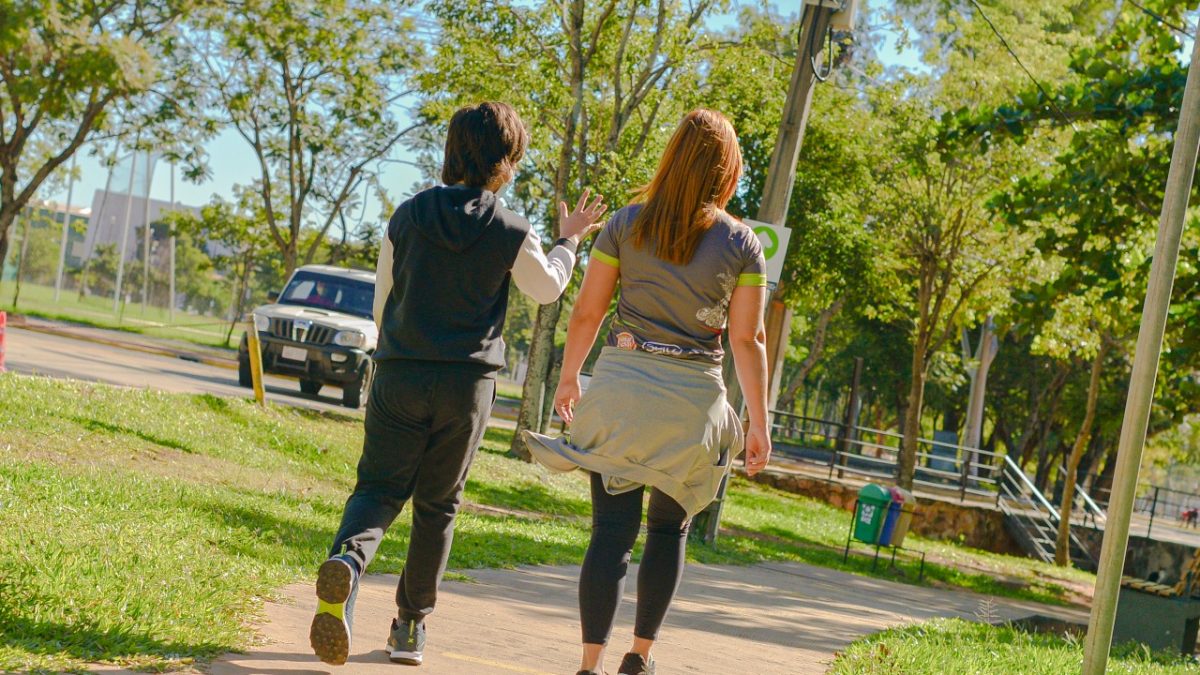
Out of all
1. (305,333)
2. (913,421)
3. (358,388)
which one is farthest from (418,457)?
(913,421)

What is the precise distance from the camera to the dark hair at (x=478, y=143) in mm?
4180

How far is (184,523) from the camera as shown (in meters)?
6.18

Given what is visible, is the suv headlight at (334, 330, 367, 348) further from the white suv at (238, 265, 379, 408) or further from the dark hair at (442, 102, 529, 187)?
the dark hair at (442, 102, 529, 187)

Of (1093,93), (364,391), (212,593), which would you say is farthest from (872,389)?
(212,593)

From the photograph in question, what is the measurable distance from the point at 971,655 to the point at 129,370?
587 inches

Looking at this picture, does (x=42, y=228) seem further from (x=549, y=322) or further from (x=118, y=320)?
(x=549, y=322)

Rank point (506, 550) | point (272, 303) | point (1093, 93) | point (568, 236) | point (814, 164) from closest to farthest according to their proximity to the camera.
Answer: point (568, 236), point (506, 550), point (1093, 93), point (272, 303), point (814, 164)

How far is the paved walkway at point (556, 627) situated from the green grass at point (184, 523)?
0.18 metres

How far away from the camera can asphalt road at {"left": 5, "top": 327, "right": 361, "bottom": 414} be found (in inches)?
639

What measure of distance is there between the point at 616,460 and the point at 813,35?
8254 mm

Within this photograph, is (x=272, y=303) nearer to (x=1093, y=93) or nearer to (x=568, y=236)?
(x=1093, y=93)

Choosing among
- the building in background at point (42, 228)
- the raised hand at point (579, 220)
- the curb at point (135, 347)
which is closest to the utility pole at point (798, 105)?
the raised hand at point (579, 220)

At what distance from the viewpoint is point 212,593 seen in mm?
4648

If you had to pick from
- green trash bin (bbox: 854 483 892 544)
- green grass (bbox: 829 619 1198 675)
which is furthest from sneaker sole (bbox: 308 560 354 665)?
green trash bin (bbox: 854 483 892 544)
